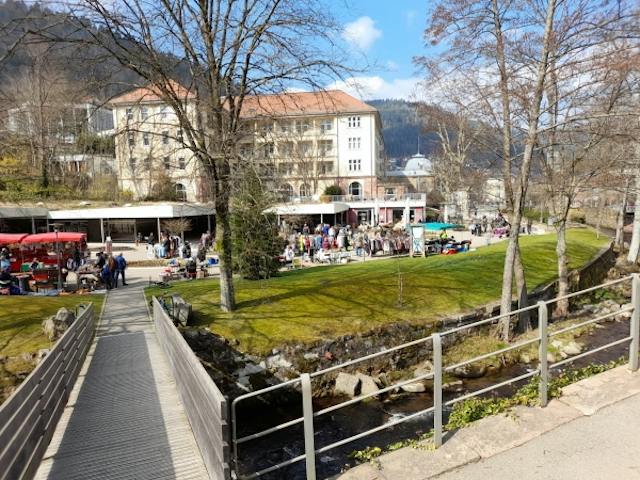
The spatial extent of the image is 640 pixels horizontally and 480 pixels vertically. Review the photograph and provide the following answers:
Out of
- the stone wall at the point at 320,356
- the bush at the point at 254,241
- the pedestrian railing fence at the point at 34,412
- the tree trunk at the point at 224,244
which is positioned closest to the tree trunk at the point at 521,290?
the stone wall at the point at 320,356

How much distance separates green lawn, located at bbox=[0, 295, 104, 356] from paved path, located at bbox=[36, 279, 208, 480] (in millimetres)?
1879

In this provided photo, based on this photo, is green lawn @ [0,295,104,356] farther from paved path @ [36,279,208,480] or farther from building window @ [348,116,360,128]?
building window @ [348,116,360,128]

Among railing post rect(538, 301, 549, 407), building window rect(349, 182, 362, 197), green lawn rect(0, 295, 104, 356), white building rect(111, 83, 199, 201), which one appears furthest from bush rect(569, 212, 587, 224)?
railing post rect(538, 301, 549, 407)

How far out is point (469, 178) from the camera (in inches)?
560

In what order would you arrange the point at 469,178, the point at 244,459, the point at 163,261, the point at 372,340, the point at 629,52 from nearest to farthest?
the point at 244,459, the point at 629,52, the point at 372,340, the point at 469,178, the point at 163,261

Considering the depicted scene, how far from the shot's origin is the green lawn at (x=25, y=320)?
10.6m

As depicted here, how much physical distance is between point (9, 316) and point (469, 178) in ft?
45.2

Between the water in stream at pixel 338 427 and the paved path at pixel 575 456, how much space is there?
14.0 feet

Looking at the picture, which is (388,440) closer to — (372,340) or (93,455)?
(372,340)

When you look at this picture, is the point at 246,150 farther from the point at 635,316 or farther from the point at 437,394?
the point at 635,316

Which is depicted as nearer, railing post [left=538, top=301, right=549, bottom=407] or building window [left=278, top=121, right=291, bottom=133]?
railing post [left=538, top=301, right=549, bottom=407]

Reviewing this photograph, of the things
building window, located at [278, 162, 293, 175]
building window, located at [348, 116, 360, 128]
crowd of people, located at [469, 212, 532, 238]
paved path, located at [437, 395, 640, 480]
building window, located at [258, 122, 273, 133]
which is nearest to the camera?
paved path, located at [437, 395, 640, 480]

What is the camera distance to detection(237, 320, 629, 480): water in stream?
8227 millimetres

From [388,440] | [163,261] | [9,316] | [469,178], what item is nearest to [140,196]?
[163,261]
